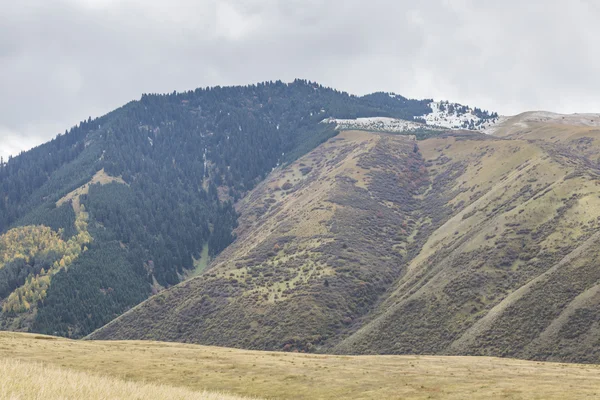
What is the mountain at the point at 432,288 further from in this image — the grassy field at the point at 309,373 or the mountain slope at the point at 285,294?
the grassy field at the point at 309,373

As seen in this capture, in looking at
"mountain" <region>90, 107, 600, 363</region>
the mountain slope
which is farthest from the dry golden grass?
the mountain slope

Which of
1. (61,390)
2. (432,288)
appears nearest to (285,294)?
→ (432,288)

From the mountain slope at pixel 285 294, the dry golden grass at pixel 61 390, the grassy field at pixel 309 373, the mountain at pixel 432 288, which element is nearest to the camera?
the dry golden grass at pixel 61 390

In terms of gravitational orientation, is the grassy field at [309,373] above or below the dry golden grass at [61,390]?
below

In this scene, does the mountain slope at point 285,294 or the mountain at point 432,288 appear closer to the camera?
the mountain at point 432,288

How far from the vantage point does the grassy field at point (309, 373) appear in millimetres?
48812

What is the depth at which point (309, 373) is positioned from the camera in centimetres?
5978

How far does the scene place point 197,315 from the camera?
164 m

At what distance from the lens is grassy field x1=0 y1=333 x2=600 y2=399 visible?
48.8m

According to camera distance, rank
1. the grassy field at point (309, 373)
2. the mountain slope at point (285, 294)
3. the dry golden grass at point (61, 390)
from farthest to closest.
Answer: the mountain slope at point (285, 294) < the grassy field at point (309, 373) < the dry golden grass at point (61, 390)

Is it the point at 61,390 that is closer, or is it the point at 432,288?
the point at 61,390

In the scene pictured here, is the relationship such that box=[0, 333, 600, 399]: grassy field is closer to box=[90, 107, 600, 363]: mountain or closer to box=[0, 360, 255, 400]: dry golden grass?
box=[0, 360, 255, 400]: dry golden grass

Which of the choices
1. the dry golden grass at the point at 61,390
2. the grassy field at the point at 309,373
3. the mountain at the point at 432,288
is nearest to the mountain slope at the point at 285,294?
the mountain at the point at 432,288

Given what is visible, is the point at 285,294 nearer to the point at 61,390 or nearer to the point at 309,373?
the point at 309,373
